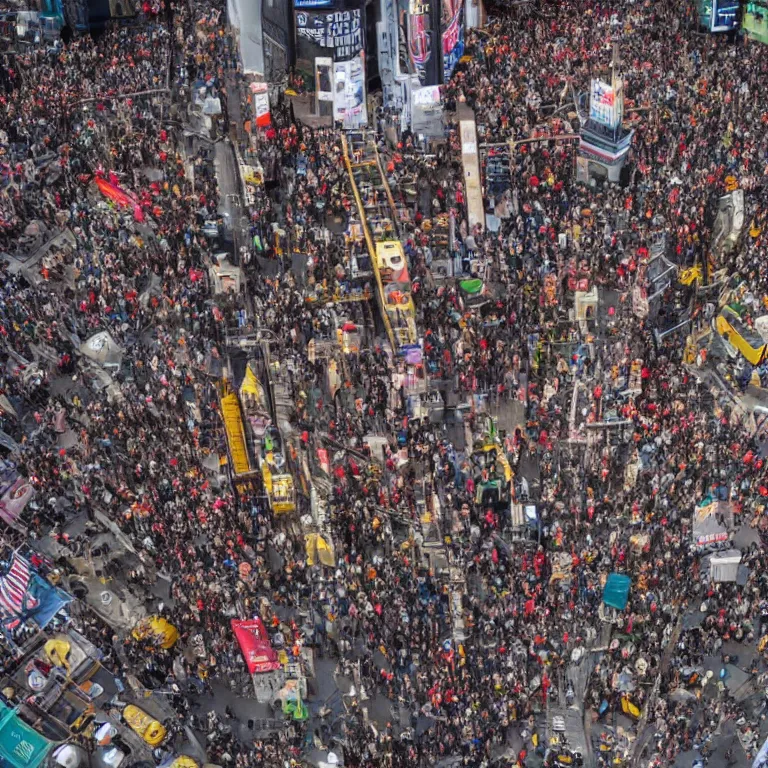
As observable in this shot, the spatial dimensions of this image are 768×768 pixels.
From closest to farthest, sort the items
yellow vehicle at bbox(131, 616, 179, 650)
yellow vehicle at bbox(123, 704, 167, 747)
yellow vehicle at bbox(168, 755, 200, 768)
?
yellow vehicle at bbox(168, 755, 200, 768) < yellow vehicle at bbox(123, 704, 167, 747) < yellow vehicle at bbox(131, 616, 179, 650)

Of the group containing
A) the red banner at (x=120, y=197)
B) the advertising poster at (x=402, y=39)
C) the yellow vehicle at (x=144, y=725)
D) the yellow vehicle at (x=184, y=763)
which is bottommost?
the yellow vehicle at (x=184, y=763)

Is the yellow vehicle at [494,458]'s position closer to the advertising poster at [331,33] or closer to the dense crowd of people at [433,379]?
the dense crowd of people at [433,379]

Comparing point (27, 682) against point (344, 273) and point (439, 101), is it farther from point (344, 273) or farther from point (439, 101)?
point (439, 101)

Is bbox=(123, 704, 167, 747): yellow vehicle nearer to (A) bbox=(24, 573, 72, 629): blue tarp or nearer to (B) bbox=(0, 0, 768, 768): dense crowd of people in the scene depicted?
(B) bbox=(0, 0, 768, 768): dense crowd of people

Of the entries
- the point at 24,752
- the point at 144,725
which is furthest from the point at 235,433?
the point at 24,752

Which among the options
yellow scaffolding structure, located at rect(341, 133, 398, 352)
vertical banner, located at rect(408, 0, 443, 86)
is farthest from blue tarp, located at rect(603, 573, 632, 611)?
vertical banner, located at rect(408, 0, 443, 86)

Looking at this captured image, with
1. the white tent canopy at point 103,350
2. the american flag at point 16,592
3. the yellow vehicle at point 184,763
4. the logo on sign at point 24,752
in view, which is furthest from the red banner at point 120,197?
the yellow vehicle at point 184,763
